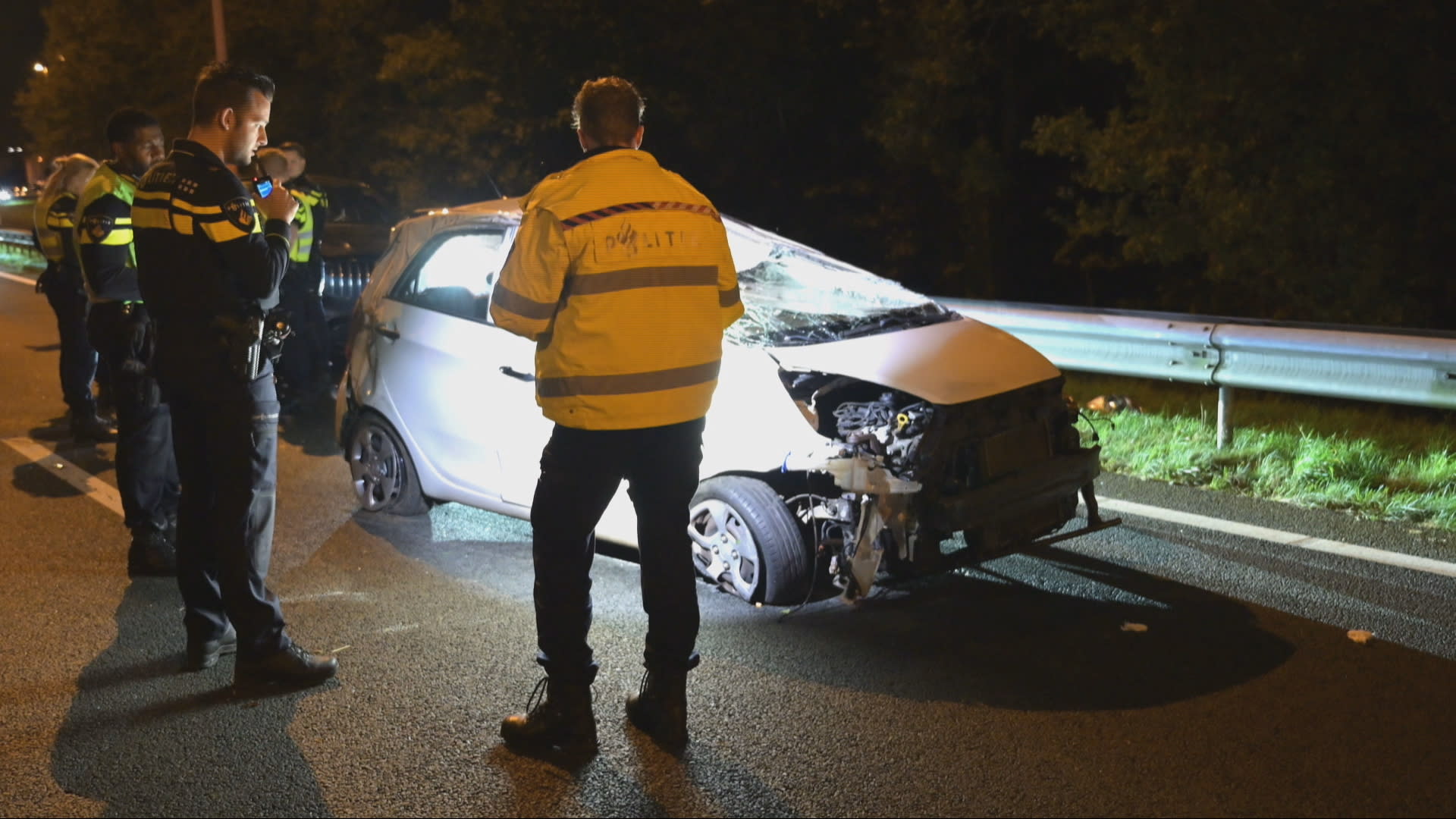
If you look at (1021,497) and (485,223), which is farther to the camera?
(485,223)

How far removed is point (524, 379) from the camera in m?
5.58

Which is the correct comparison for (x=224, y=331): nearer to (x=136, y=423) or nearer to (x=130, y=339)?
(x=136, y=423)

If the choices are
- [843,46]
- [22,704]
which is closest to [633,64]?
[843,46]

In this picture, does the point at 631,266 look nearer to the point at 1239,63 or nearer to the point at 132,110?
the point at 132,110

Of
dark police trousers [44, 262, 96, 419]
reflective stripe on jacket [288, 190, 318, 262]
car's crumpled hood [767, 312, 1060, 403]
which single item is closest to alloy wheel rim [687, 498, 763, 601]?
car's crumpled hood [767, 312, 1060, 403]

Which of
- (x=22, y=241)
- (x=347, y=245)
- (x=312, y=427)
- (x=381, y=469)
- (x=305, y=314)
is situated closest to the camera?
(x=381, y=469)

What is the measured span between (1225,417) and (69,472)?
6.28 meters

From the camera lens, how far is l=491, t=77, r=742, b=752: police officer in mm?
3680

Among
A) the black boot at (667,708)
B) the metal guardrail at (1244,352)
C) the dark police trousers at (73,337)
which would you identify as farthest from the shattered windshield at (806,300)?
the dark police trousers at (73,337)

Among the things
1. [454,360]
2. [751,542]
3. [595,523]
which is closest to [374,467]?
[454,360]

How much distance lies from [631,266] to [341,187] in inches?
438

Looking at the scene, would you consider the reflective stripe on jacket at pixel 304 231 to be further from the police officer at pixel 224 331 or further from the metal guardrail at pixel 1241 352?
the police officer at pixel 224 331

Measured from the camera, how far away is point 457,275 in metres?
6.21

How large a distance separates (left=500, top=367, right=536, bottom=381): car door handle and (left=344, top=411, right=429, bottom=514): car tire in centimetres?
92
